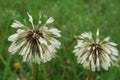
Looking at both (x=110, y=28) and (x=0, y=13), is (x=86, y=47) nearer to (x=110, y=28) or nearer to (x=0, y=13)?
(x=0, y=13)

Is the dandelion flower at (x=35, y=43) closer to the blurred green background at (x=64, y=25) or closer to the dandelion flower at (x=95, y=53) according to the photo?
the dandelion flower at (x=95, y=53)

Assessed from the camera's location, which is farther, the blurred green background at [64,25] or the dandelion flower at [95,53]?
the blurred green background at [64,25]

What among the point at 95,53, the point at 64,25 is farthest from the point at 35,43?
the point at 64,25

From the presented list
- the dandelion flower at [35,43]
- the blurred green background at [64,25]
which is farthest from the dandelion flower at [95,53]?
the blurred green background at [64,25]

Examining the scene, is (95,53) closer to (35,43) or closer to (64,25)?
(35,43)

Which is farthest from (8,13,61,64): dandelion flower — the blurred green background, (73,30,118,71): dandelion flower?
the blurred green background

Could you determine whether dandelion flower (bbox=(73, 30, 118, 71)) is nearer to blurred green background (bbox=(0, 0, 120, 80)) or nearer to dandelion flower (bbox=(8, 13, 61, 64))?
dandelion flower (bbox=(8, 13, 61, 64))

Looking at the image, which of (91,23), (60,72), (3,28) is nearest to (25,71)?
(60,72)

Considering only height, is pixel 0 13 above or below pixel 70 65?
above
